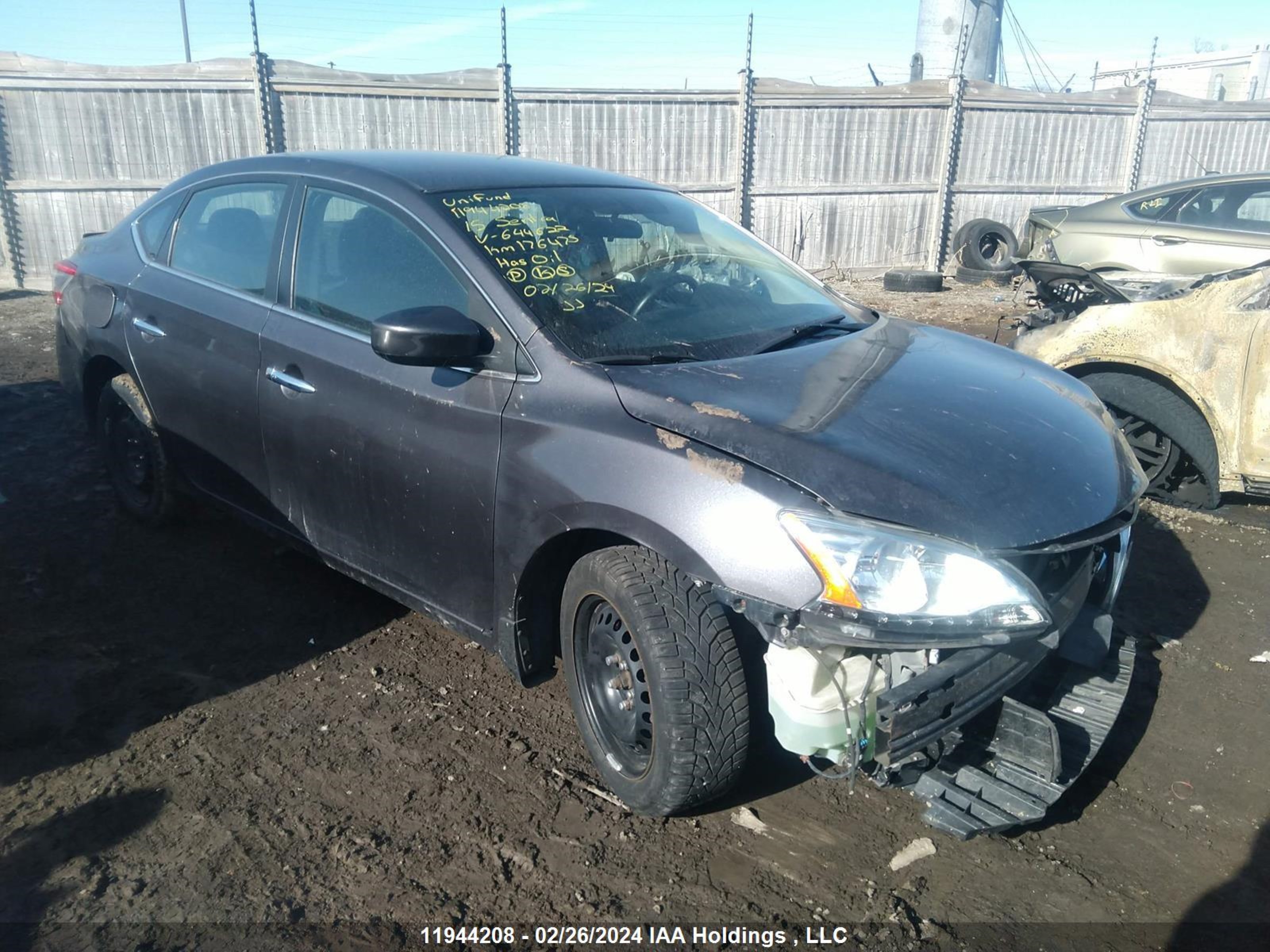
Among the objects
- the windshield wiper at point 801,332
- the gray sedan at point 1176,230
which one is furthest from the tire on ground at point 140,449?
the gray sedan at point 1176,230

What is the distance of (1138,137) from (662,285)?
15.4 metres

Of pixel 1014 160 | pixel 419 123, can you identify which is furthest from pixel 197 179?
pixel 1014 160

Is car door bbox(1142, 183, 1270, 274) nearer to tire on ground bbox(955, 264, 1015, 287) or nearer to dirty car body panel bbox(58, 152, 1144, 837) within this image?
tire on ground bbox(955, 264, 1015, 287)

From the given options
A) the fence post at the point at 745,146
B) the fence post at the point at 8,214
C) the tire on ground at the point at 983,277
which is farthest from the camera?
the fence post at the point at 745,146

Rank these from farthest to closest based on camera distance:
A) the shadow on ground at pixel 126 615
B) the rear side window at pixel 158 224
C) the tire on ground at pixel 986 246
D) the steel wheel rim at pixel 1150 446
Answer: the tire on ground at pixel 986 246, the steel wheel rim at pixel 1150 446, the rear side window at pixel 158 224, the shadow on ground at pixel 126 615

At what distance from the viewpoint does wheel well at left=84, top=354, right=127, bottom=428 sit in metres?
4.54

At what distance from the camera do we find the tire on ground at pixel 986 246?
1335 cm

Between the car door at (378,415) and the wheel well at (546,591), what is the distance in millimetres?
146

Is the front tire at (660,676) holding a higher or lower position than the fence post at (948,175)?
lower

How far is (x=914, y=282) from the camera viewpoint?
1236cm

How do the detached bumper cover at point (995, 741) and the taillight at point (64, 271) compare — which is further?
the taillight at point (64, 271)

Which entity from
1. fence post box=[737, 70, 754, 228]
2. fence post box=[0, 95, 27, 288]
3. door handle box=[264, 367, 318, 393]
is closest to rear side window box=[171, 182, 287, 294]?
door handle box=[264, 367, 318, 393]

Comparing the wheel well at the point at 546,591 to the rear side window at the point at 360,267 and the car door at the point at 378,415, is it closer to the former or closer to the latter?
the car door at the point at 378,415

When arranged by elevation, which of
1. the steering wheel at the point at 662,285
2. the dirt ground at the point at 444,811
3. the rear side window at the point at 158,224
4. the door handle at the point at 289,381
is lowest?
the dirt ground at the point at 444,811
